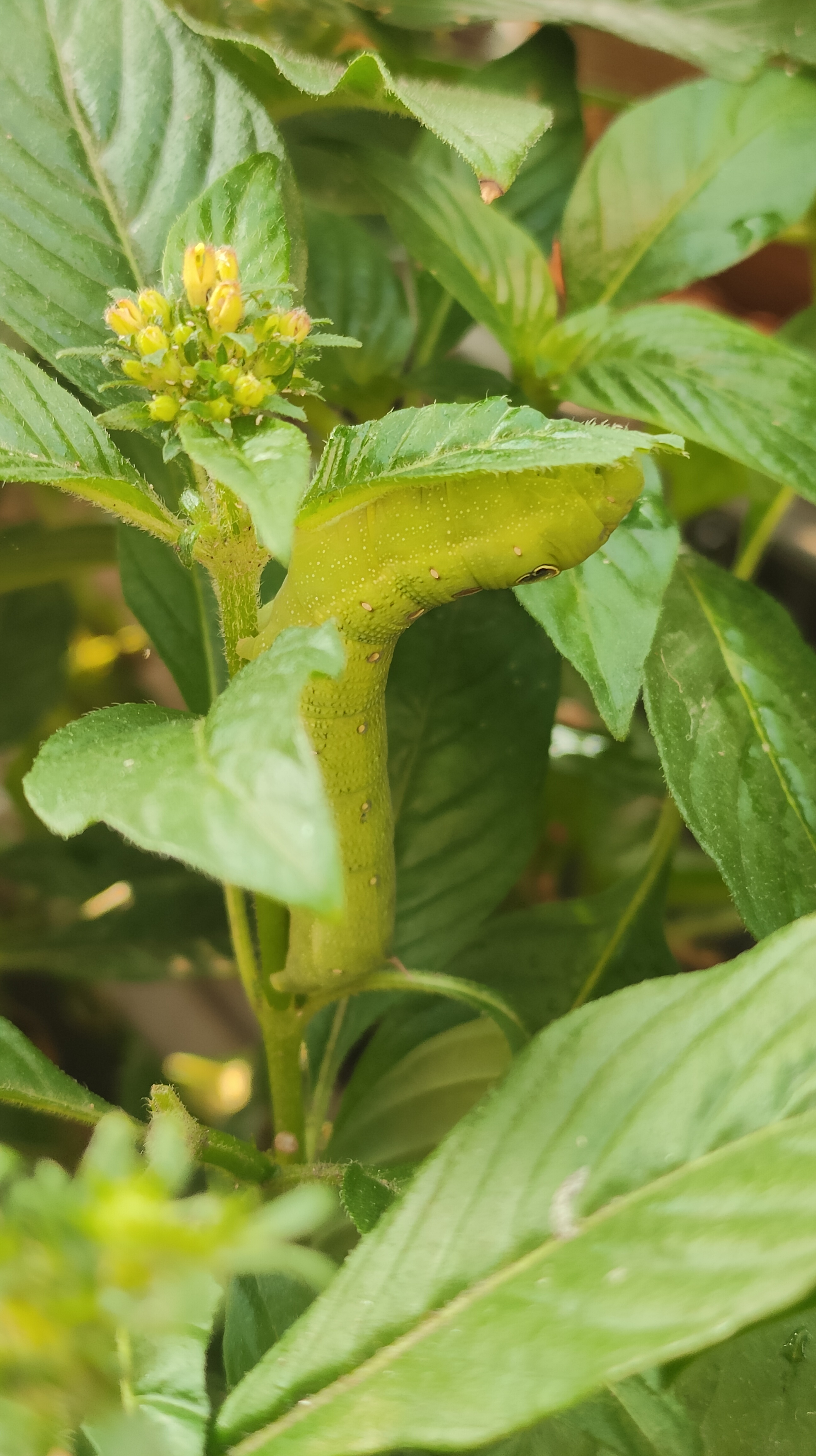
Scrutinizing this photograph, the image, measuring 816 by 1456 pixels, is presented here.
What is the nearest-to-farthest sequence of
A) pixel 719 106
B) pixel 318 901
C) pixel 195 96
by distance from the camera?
1. pixel 318 901
2. pixel 195 96
3. pixel 719 106

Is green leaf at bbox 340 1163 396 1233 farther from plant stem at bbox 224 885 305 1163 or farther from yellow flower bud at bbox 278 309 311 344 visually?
yellow flower bud at bbox 278 309 311 344

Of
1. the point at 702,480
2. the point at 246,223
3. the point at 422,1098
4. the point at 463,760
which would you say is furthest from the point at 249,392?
the point at 702,480

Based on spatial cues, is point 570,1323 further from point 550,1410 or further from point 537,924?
point 537,924

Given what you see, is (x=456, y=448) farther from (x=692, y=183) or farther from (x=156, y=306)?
(x=692, y=183)

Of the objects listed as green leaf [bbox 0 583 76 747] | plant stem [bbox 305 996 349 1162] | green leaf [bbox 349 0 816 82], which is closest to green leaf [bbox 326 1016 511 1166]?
plant stem [bbox 305 996 349 1162]

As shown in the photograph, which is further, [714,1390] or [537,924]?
[537,924]

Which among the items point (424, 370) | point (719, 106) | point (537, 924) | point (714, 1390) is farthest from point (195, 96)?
point (714, 1390)
